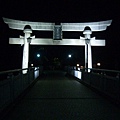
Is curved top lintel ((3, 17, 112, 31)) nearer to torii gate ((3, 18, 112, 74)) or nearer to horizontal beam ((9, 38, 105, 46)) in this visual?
torii gate ((3, 18, 112, 74))

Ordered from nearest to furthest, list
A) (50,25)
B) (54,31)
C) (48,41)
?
(54,31), (48,41), (50,25)

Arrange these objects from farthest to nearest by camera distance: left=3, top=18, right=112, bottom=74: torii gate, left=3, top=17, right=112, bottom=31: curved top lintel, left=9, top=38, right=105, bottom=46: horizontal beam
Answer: left=9, top=38, right=105, bottom=46: horizontal beam
left=3, top=17, right=112, bottom=31: curved top lintel
left=3, top=18, right=112, bottom=74: torii gate

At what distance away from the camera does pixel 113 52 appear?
44000 mm

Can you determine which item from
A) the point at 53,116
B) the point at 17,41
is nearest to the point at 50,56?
the point at 17,41

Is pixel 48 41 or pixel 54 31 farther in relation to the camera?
pixel 48 41

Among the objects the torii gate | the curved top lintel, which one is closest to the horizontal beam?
the torii gate

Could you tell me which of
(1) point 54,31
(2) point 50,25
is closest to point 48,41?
(1) point 54,31

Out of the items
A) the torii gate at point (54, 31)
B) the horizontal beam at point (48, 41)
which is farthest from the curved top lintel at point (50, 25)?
the horizontal beam at point (48, 41)

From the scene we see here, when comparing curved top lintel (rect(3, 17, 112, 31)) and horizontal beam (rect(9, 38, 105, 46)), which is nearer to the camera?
curved top lintel (rect(3, 17, 112, 31))

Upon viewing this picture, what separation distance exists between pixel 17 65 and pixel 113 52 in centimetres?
1945

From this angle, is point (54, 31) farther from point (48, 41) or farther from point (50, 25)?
point (48, 41)

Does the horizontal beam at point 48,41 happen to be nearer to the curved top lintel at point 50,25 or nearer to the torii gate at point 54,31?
the torii gate at point 54,31

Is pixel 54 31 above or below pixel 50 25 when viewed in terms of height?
below

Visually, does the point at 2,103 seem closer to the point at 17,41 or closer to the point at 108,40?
the point at 17,41
